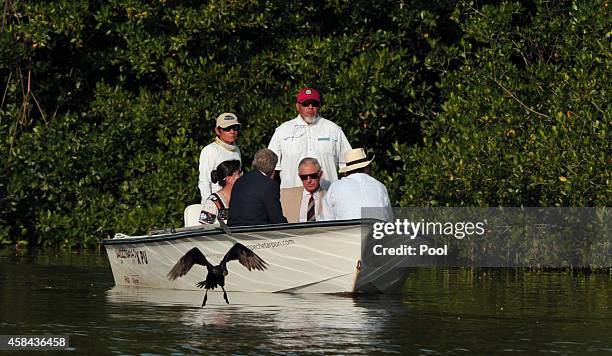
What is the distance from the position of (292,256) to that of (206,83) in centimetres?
806

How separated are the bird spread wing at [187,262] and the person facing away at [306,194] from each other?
3.60ft

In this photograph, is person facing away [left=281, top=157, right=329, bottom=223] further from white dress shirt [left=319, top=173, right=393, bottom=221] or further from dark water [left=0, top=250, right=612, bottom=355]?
dark water [left=0, top=250, right=612, bottom=355]

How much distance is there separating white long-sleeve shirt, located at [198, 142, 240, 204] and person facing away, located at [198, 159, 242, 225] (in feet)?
1.44

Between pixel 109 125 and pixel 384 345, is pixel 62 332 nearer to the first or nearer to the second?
pixel 384 345

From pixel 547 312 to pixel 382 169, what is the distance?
10.1 m

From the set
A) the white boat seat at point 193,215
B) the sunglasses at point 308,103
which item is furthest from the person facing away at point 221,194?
the sunglasses at point 308,103

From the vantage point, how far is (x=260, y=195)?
15.7m

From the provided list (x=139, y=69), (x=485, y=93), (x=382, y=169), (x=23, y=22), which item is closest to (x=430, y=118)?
(x=382, y=169)

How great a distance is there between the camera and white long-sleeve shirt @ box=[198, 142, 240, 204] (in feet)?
55.7

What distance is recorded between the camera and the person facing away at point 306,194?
15.8 metres

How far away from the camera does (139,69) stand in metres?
23.0

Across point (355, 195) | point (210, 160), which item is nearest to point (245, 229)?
point (355, 195)

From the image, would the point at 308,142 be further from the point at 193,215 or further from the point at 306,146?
the point at 193,215

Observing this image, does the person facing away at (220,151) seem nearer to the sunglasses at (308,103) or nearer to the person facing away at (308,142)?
the person facing away at (308,142)
